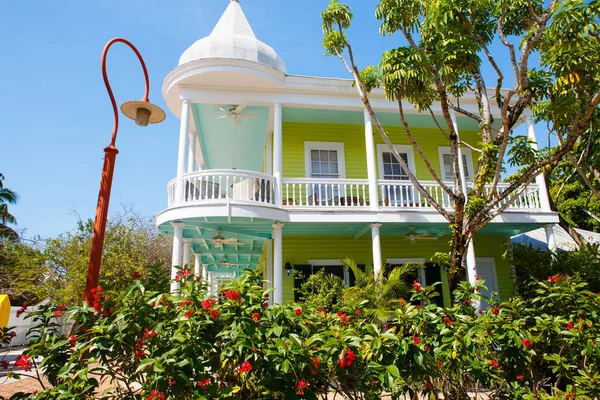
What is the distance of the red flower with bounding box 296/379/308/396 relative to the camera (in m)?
2.66

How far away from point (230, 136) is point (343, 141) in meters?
3.82

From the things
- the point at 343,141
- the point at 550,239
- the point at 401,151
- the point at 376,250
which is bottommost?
the point at 376,250

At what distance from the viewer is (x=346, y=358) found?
9.48 feet

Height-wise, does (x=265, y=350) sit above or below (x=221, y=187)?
below

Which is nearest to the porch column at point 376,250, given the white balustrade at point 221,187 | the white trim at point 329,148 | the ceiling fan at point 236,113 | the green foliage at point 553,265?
the white balustrade at point 221,187

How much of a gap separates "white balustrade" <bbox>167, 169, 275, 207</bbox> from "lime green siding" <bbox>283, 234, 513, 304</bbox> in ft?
8.88

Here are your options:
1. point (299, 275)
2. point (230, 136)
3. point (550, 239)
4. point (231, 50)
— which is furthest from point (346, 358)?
point (230, 136)

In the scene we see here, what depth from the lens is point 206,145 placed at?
13.7 meters

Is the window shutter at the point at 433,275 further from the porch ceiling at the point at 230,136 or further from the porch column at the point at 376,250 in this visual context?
the porch ceiling at the point at 230,136

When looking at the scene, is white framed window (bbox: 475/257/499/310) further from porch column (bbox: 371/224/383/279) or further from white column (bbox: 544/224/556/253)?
porch column (bbox: 371/224/383/279)

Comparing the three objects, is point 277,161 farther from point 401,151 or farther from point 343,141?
point 401,151

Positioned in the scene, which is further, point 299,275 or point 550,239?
point 299,275

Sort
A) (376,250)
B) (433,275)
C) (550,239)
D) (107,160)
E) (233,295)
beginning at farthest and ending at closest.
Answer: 1. (433,275)
2. (550,239)
3. (376,250)
4. (107,160)
5. (233,295)

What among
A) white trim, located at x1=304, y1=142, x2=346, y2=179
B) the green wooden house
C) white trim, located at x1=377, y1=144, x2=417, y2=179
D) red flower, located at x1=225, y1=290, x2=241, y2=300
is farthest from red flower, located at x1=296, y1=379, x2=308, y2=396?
white trim, located at x1=377, y1=144, x2=417, y2=179
